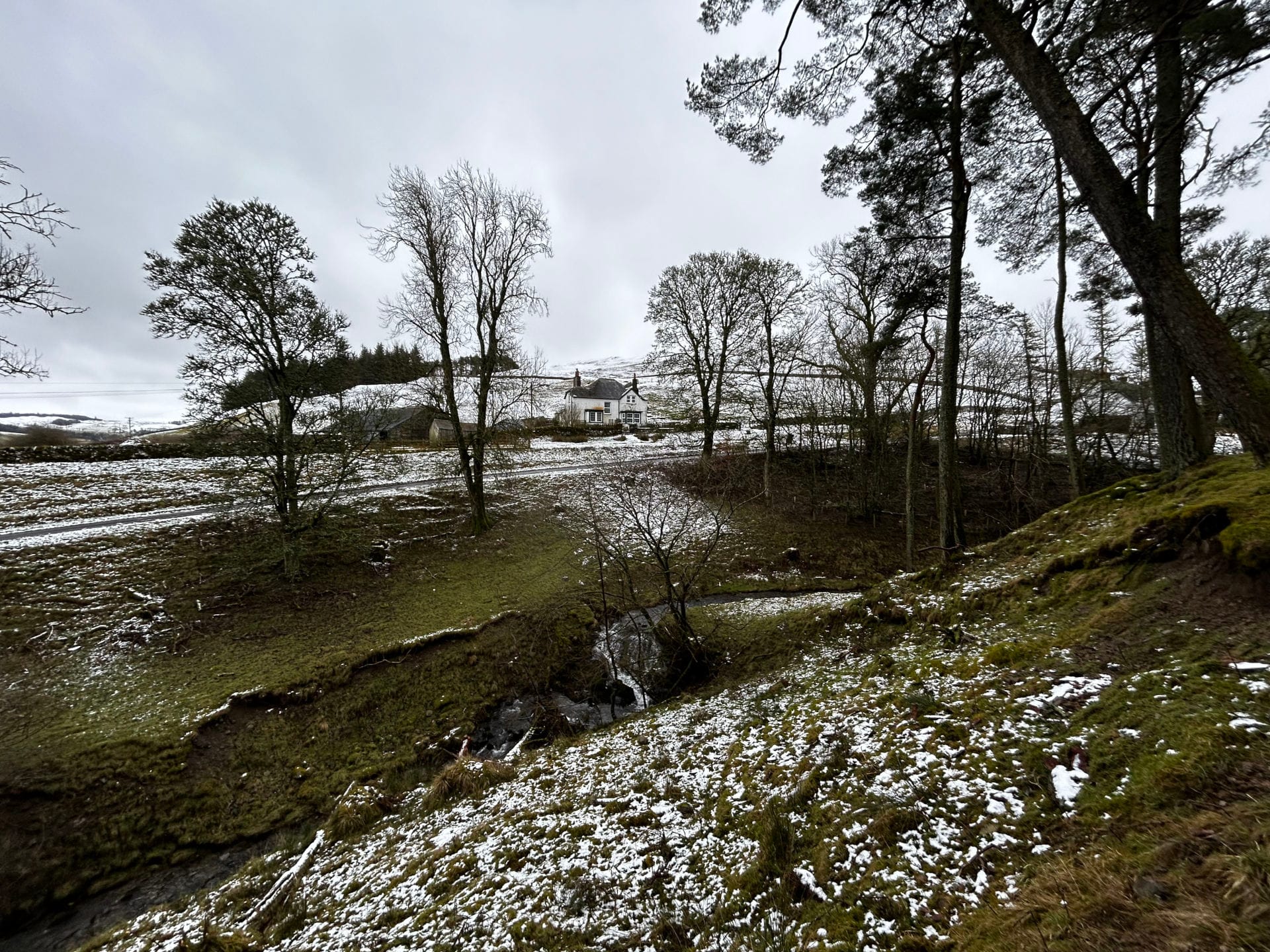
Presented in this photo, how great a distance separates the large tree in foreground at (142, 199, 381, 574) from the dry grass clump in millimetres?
9294

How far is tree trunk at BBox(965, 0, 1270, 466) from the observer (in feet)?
13.8

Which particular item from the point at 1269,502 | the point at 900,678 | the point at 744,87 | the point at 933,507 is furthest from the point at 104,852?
the point at 933,507

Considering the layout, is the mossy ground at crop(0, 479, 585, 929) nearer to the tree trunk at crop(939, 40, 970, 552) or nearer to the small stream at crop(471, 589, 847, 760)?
the small stream at crop(471, 589, 847, 760)

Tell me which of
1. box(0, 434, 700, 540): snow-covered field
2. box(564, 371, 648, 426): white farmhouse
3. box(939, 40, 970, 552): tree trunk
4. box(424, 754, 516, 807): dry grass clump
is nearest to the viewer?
box(424, 754, 516, 807): dry grass clump

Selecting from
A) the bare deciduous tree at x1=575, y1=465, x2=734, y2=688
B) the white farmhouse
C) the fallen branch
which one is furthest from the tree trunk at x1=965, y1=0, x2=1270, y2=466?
the white farmhouse

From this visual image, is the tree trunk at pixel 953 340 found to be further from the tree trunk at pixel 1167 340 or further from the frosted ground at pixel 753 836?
the frosted ground at pixel 753 836

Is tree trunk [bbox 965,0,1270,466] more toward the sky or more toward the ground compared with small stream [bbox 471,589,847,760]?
more toward the sky

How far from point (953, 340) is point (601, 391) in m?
54.0

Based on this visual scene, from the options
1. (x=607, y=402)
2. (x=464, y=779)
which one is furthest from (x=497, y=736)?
(x=607, y=402)

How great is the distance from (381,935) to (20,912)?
5.84m

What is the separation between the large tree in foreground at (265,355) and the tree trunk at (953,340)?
15844mm

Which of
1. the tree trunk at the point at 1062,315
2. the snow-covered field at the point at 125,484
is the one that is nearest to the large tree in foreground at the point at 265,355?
the snow-covered field at the point at 125,484

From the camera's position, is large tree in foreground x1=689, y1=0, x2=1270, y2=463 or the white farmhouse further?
the white farmhouse

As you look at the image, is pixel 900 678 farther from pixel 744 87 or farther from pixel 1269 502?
pixel 744 87
